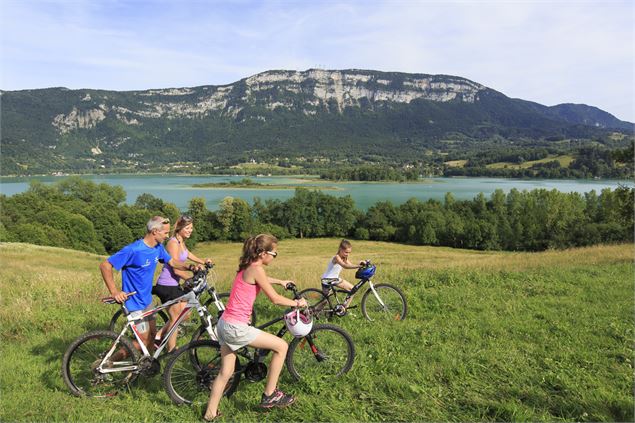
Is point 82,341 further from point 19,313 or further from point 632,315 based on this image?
point 632,315

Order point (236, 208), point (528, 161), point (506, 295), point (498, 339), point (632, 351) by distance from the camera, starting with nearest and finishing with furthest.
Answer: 1. point (632, 351)
2. point (498, 339)
3. point (506, 295)
4. point (236, 208)
5. point (528, 161)

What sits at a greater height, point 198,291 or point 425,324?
point 198,291

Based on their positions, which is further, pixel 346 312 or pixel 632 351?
pixel 346 312

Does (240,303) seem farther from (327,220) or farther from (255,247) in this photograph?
(327,220)

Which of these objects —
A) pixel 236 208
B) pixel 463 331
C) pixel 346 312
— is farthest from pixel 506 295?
pixel 236 208

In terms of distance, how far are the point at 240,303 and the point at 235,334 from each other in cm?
32

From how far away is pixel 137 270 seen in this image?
4738 mm

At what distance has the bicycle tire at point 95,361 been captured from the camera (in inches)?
174

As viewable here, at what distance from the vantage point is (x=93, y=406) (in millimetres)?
4258

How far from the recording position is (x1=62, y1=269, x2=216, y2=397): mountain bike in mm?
4434

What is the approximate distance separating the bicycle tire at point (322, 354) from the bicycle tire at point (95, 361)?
1.97 metres

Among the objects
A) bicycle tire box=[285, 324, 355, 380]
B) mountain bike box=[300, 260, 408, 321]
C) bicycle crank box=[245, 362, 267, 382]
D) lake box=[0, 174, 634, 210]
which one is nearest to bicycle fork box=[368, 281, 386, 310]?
mountain bike box=[300, 260, 408, 321]

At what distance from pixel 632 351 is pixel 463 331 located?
2341mm

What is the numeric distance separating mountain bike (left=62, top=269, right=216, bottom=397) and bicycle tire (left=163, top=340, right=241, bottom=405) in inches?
12.3
